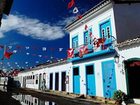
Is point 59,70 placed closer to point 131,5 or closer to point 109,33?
point 109,33

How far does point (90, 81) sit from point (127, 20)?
22.8ft

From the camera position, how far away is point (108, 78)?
719 inches

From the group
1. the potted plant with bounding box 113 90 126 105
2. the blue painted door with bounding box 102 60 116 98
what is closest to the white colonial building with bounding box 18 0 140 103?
the blue painted door with bounding box 102 60 116 98

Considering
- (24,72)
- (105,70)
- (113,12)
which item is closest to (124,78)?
(105,70)

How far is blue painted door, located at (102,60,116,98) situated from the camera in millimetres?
17655

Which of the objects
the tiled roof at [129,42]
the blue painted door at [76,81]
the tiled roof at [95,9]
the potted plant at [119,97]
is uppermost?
the tiled roof at [95,9]

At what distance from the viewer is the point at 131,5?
758 inches

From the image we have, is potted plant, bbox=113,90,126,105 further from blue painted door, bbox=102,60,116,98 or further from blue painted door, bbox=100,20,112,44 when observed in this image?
blue painted door, bbox=100,20,112,44

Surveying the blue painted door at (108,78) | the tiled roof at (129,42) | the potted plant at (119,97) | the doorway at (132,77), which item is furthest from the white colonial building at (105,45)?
the potted plant at (119,97)

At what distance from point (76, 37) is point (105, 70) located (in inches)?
297

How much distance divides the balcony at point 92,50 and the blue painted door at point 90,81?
1.36 metres

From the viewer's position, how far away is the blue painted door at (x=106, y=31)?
61.3 ft

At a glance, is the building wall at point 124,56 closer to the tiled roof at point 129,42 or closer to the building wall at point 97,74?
the tiled roof at point 129,42

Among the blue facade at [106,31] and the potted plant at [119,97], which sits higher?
the blue facade at [106,31]
